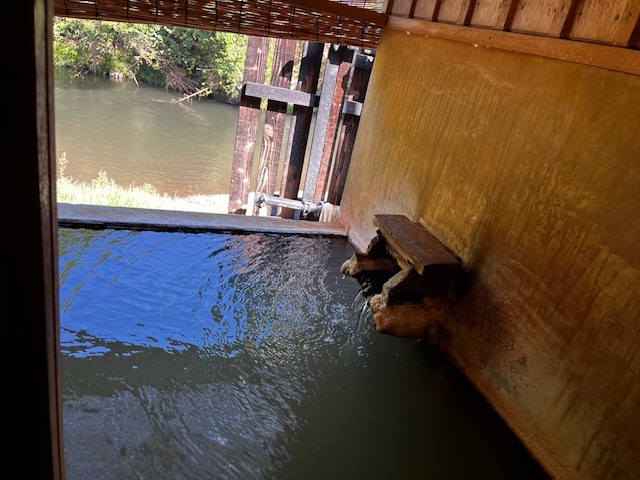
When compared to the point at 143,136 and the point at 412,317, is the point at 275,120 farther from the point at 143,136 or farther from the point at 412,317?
the point at 143,136

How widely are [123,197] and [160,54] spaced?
10136mm

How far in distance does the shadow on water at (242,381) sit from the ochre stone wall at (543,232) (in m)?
0.26

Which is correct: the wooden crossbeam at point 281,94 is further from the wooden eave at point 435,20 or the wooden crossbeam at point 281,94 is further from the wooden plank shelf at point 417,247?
the wooden plank shelf at point 417,247

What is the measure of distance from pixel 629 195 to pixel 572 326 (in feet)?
1.91

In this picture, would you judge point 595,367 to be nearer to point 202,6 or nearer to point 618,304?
point 618,304

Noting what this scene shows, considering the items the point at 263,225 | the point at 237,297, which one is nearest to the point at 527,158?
the point at 237,297

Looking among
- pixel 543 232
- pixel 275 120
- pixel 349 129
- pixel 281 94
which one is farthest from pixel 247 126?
pixel 543 232

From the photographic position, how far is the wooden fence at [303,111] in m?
4.80

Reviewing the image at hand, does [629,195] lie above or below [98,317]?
above

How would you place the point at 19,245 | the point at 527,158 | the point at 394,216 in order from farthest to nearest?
the point at 394,216
the point at 527,158
the point at 19,245

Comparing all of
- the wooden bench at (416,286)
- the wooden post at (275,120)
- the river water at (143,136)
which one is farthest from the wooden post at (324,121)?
the river water at (143,136)

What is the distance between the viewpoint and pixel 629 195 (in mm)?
1775

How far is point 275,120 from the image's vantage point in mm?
5004

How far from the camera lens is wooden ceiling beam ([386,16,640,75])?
1812mm
